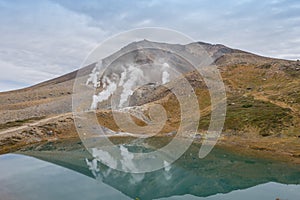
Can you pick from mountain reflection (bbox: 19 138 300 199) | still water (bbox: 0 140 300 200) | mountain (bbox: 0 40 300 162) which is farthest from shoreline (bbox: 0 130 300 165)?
still water (bbox: 0 140 300 200)

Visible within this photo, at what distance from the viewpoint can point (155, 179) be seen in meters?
56.8

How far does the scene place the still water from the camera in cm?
4734

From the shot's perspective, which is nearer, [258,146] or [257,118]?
[258,146]

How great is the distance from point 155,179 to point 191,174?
26.6 ft

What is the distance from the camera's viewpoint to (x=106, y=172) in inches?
2454

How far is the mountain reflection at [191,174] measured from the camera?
167 ft

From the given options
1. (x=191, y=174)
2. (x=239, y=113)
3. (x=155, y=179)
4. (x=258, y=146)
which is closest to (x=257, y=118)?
(x=239, y=113)

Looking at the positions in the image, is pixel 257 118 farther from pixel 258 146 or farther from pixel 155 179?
pixel 155 179

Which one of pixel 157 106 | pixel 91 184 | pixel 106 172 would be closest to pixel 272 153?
pixel 106 172

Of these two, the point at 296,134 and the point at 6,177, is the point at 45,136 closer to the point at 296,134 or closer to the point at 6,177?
the point at 6,177

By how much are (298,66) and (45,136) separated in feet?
419

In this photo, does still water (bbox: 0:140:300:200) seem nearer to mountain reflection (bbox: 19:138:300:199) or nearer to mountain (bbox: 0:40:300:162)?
mountain reflection (bbox: 19:138:300:199)

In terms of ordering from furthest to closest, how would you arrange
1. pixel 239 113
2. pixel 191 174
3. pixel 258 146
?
pixel 239 113, pixel 258 146, pixel 191 174

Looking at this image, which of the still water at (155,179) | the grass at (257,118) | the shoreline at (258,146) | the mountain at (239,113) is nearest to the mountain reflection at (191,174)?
the still water at (155,179)
